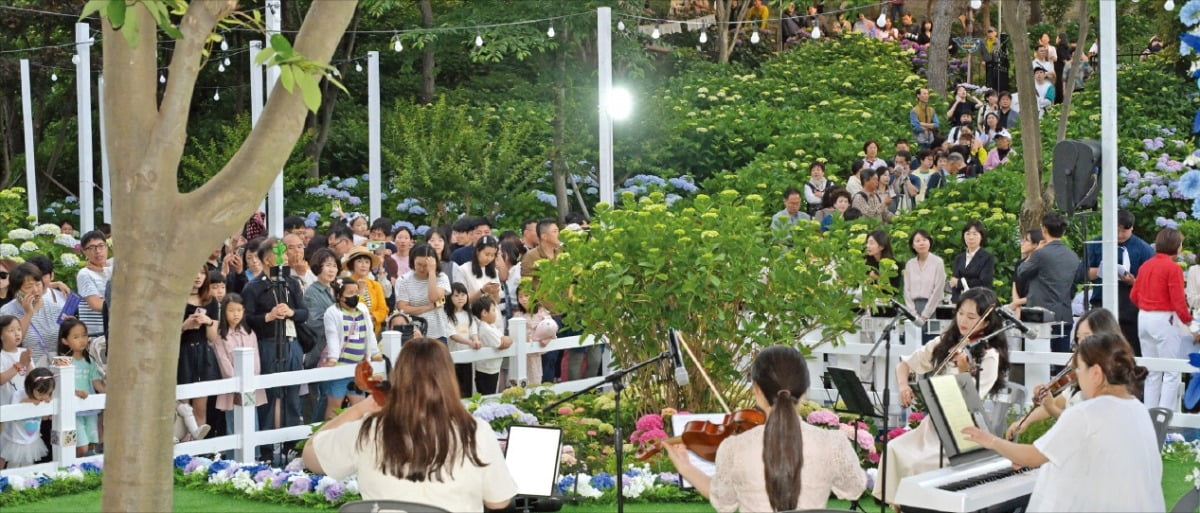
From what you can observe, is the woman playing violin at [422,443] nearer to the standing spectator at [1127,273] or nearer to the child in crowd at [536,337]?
the child in crowd at [536,337]

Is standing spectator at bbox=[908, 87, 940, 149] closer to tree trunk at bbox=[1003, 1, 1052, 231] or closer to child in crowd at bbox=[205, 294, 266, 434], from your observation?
tree trunk at bbox=[1003, 1, 1052, 231]

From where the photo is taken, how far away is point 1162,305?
12734 mm

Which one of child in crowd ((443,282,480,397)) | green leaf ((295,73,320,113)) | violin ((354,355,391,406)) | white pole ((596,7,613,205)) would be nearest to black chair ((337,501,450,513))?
violin ((354,355,391,406))

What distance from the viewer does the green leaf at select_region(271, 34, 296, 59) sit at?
19.7ft

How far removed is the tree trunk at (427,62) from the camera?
28875 millimetres

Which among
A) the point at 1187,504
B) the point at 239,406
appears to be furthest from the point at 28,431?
the point at 1187,504

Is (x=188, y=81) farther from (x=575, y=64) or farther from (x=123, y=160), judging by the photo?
(x=575, y=64)

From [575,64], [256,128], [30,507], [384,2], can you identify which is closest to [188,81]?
[256,128]

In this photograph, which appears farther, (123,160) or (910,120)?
(910,120)

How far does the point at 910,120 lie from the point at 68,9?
50.8 ft

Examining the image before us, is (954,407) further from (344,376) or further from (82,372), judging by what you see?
(82,372)

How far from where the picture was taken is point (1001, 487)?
752 centimetres

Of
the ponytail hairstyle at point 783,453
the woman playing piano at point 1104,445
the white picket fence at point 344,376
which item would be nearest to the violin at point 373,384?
the ponytail hairstyle at point 783,453

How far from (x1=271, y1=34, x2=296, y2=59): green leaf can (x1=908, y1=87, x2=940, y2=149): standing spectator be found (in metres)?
19.7
